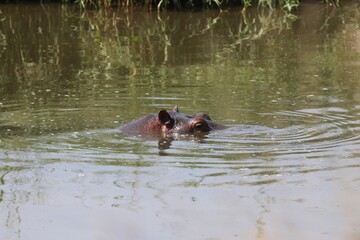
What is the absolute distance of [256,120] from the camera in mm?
8883

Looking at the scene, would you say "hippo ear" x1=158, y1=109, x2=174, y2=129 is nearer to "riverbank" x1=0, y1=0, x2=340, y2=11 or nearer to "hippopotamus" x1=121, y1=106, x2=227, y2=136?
"hippopotamus" x1=121, y1=106, x2=227, y2=136

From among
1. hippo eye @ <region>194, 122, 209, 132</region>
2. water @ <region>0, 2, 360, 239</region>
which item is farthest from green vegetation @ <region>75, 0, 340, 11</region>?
hippo eye @ <region>194, 122, 209, 132</region>

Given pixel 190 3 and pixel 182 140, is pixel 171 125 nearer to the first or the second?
Result: pixel 182 140

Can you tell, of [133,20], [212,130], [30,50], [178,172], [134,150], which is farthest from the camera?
[133,20]

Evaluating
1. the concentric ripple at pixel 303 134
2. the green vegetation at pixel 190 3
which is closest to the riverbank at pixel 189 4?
the green vegetation at pixel 190 3

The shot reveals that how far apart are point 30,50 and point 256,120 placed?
6.24 m

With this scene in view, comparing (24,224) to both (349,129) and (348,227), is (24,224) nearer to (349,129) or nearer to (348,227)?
(348,227)

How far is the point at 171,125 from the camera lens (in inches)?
332

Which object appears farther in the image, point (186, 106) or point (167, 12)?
point (167, 12)

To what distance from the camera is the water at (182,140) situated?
584cm

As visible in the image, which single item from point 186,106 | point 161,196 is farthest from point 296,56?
point 161,196

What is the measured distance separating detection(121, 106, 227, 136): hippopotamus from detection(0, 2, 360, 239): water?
0.14 meters

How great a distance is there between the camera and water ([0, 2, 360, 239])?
19.1 feet

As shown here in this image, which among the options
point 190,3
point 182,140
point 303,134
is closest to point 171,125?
point 182,140
